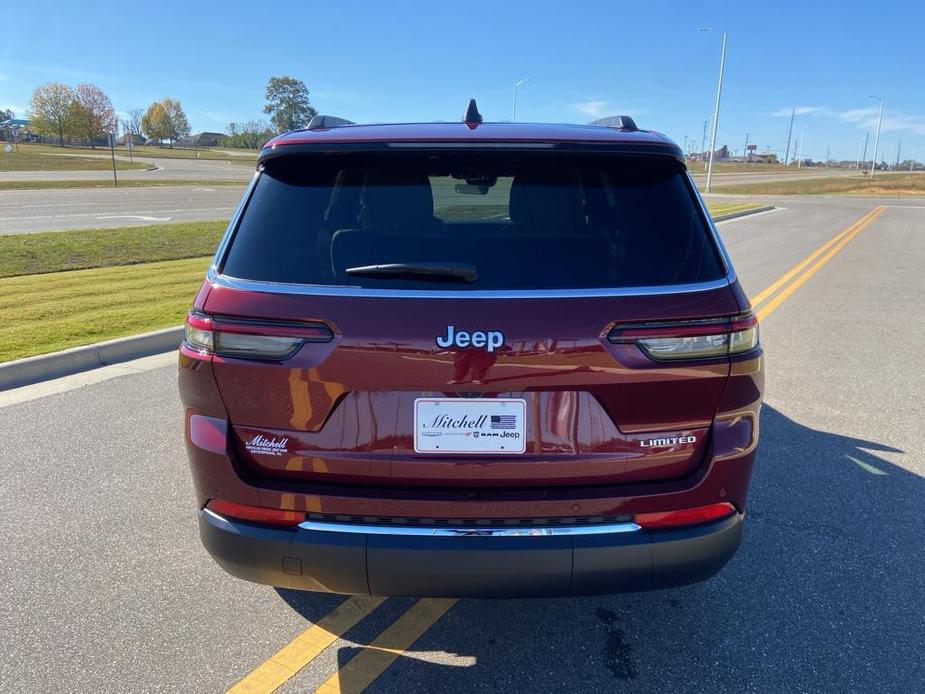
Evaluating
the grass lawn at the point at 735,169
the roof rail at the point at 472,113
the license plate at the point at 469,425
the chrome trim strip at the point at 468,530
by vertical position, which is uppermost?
the grass lawn at the point at 735,169

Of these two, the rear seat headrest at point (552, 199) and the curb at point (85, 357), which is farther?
the curb at point (85, 357)

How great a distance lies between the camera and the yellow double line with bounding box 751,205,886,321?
9.66 m

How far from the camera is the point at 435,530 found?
2.14m

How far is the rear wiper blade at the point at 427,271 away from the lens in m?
2.15

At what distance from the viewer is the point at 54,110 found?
3506 inches

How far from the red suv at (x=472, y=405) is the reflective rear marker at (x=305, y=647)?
0.46m

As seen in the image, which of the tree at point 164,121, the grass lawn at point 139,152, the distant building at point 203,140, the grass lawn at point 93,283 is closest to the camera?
the grass lawn at point 93,283

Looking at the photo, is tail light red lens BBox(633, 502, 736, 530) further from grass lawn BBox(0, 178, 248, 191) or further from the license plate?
grass lawn BBox(0, 178, 248, 191)

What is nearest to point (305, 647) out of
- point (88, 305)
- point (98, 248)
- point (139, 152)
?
point (88, 305)

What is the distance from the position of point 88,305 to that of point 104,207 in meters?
16.5

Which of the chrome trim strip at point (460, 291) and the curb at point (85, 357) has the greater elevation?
the chrome trim strip at point (460, 291)

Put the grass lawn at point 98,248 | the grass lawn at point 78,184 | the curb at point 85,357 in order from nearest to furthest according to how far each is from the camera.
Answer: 1. the curb at point 85,357
2. the grass lawn at point 98,248
3. the grass lawn at point 78,184

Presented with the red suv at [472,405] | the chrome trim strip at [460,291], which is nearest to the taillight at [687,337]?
the red suv at [472,405]

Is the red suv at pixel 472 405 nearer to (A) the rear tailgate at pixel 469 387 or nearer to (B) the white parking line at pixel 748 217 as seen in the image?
(A) the rear tailgate at pixel 469 387
